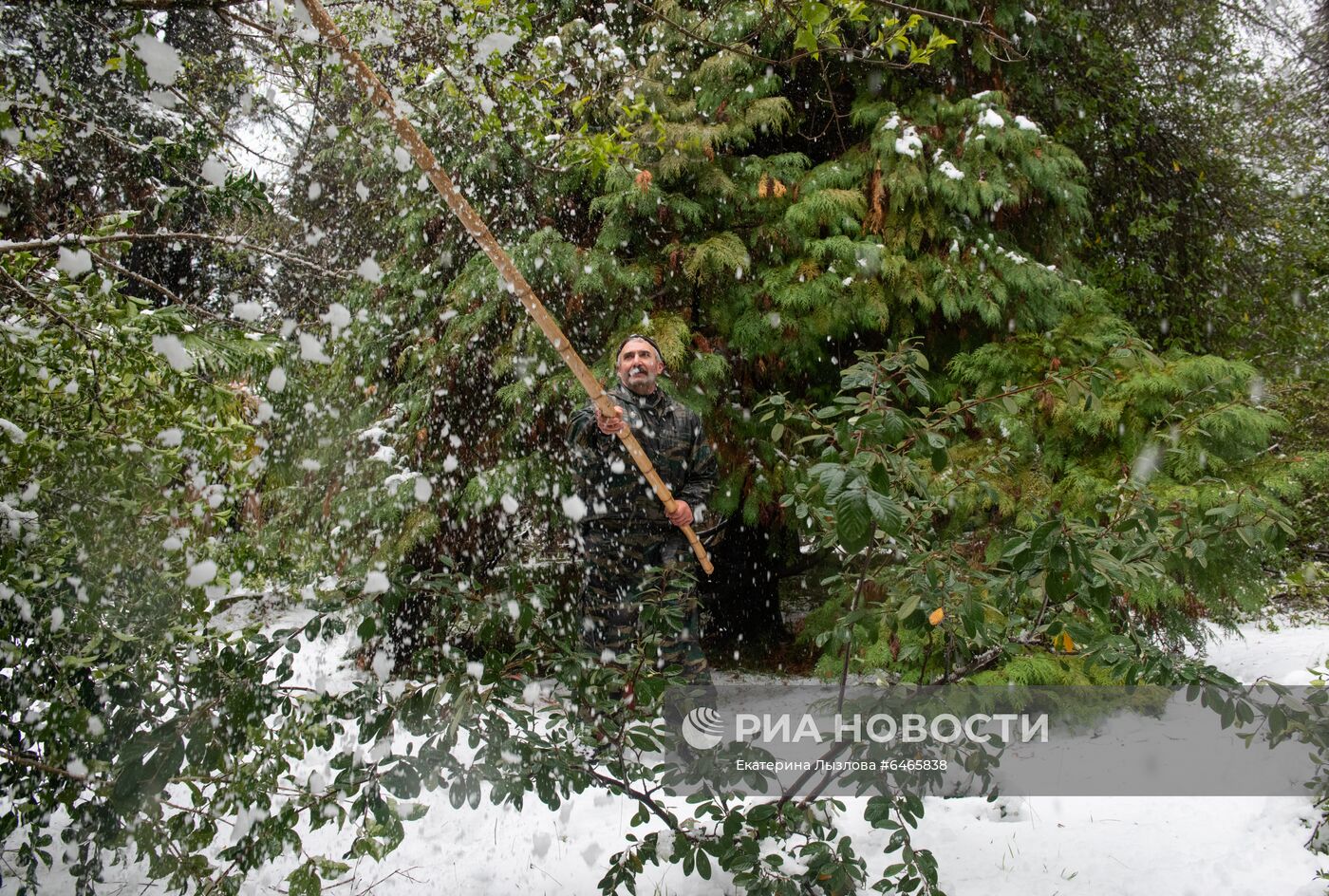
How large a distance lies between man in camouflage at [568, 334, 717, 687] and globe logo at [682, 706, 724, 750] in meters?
0.40

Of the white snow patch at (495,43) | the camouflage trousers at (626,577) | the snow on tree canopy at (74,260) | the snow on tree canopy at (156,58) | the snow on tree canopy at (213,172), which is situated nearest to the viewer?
the snow on tree canopy at (156,58)

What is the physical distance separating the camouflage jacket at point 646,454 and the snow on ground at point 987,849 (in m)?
1.30

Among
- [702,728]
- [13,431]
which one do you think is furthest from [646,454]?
[13,431]

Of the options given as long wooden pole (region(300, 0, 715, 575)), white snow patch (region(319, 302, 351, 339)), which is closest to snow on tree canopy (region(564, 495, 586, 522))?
long wooden pole (region(300, 0, 715, 575))

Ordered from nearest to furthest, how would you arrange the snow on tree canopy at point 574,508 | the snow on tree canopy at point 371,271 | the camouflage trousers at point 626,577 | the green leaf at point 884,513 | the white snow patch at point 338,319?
the green leaf at point 884,513
the camouflage trousers at point 626,577
the snow on tree canopy at point 574,508
the snow on tree canopy at point 371,271
the white snow patch at point 338,319

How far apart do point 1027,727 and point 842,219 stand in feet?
9.38

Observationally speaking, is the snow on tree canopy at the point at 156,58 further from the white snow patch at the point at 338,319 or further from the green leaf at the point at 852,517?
the white snow patch at the point at 338,319

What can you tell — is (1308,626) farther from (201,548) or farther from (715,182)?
(201,548)

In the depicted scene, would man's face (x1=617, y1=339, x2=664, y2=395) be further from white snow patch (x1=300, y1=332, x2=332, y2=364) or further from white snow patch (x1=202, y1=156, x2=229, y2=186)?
white snow patch (x1=300, y1=332, x2=332, y2=364)

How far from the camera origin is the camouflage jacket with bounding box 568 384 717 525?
12.4 ft

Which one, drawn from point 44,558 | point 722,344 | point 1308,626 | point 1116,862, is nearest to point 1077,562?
point 1116,862

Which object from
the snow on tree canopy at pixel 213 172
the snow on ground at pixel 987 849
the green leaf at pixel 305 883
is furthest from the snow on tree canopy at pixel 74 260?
the green leaf at pixel 305 883

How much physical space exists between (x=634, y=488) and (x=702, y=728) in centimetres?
114

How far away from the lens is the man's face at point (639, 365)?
3.79 metres
